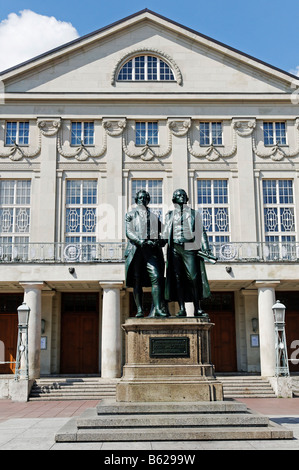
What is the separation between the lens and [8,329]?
27.8 meters

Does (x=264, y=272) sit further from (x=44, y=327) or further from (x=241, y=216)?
(x=44, y=327)

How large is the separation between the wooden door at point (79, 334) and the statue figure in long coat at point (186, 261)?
17.4 m

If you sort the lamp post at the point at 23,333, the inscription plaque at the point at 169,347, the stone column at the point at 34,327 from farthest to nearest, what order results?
the stone column at the point at 34,327, the lamp post at the point at 23,333, the inscription plaque at the point at 169,347

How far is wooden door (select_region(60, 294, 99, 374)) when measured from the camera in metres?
27.4

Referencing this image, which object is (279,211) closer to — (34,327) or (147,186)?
(147,186)

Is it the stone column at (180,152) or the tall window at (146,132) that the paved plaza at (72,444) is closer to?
the stone column at (180,152)

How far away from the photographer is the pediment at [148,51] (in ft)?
94.5

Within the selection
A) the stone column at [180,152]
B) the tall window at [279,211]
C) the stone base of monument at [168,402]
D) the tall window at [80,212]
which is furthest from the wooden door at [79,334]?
the stone base of monument at [168,402]

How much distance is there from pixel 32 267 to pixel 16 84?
10.5 meters

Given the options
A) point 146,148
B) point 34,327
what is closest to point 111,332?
point 34,327

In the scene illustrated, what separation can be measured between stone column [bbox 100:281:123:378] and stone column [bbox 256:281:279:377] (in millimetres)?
5868

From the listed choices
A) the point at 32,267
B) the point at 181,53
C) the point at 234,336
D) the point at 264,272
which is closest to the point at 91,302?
the point at 32,267

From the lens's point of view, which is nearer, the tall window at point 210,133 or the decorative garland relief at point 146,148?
the decorative garland relief at point 146,148

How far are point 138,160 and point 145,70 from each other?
4.98 meters
